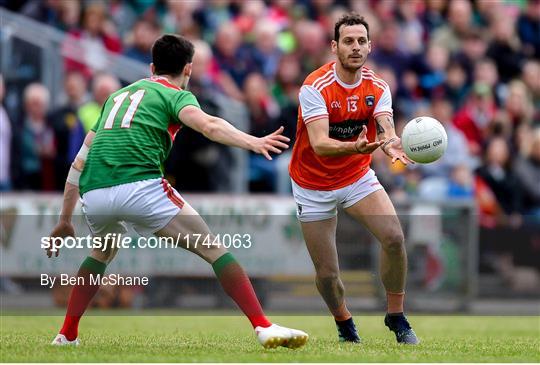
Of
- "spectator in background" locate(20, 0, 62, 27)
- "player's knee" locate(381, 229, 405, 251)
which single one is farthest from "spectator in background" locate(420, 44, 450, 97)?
"player's knee" locate(381, 229, 405, 251)

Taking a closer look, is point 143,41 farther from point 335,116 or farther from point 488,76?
point 335,116

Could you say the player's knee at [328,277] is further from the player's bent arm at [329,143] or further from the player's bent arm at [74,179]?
the player's bent arm at [74,179]

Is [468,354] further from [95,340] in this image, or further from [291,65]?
[291,65]

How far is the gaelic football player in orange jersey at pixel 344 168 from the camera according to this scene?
10406mm

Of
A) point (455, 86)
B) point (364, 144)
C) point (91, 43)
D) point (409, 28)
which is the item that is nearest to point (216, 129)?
point (364, 144)

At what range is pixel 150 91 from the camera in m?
9.45

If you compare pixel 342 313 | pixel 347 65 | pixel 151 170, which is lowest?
pixel 342 313

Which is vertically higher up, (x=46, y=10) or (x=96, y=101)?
(x=46, y=10)

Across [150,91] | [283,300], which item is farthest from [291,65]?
[150,91]

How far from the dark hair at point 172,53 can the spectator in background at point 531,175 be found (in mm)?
10706

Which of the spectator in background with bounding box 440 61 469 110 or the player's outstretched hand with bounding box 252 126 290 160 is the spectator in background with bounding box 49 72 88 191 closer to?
the spectator in background with bounding box 440 61 469 110

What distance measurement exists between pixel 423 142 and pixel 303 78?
9528 millimetres

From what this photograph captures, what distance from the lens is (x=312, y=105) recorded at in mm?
10328

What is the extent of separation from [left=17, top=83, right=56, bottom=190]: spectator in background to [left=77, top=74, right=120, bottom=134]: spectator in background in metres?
0.51
